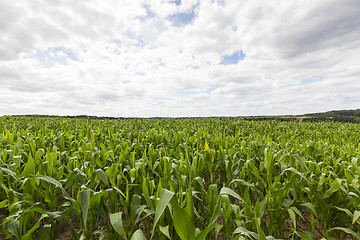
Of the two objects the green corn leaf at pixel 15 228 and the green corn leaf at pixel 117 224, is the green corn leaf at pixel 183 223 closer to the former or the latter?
the green corn leaf at pixel 117 224

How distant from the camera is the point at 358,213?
6.25 feet

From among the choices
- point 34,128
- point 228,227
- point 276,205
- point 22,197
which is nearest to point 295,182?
point 276,205

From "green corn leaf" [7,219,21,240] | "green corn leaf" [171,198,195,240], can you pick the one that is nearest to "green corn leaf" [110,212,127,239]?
"green corn leaf" [171,198,195,240]

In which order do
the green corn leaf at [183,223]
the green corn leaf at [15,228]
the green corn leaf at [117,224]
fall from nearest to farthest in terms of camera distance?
the green corn leaf at [183,223], the green corn leaf at [117,224], the green corn leaf at [15,228]

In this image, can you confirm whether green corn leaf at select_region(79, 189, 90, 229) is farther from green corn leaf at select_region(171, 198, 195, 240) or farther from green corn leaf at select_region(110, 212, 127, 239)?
green corn leaf at select_region(171, 198, 195, 240)

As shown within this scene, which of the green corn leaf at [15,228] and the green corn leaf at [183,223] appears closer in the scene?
the green corn leaf at [183,223]

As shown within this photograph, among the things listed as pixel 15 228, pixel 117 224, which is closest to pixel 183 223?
pixel 117 224

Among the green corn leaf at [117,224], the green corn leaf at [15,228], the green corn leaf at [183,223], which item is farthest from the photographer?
the green corn leaf at [15,228]

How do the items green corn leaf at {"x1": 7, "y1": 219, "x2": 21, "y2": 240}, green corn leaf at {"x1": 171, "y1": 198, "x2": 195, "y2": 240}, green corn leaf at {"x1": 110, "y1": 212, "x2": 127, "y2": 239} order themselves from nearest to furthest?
green corn leaf at {"x1": 171, "y1": 198, "x2": 195, "y2": 240} → green corn leaf at {"x1": 110, "y1": 212, "x2": 127, "y2": 239} → green corn leaf at {"x1": 7, "y1": 219, "x2": 21, "y2": 240}

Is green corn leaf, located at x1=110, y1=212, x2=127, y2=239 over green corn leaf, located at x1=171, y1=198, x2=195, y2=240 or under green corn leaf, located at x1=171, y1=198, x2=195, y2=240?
under

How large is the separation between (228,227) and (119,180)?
5.00ft

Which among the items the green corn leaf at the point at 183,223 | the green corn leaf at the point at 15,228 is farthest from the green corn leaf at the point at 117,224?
the green corn leaf at the point at 15,228

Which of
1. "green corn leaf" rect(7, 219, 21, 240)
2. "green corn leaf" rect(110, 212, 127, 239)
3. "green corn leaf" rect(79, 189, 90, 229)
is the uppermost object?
"green corn leaf" rect(79, 189, 90, 229)

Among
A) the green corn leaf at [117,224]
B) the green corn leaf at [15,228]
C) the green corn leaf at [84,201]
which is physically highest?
the green corn leaf at [84,201]
